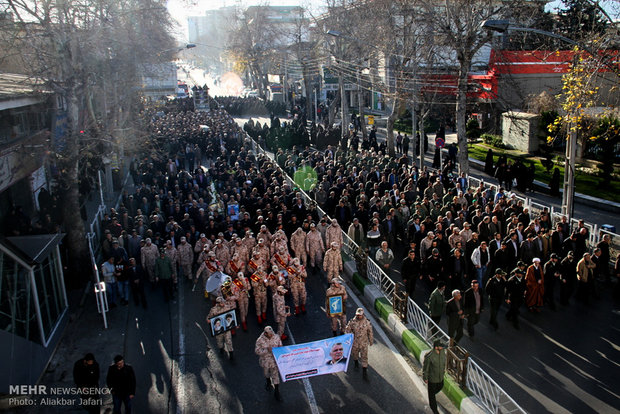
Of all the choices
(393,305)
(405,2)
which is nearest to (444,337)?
(393,305)

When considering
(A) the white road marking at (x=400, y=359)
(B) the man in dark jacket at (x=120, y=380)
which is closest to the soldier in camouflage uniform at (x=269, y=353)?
(B) the man in dark jacket at (x=120, y=380)

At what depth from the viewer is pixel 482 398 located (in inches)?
318

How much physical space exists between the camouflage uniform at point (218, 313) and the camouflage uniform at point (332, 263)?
126 inches

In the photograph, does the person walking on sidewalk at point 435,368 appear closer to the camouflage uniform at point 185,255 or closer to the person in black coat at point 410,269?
the person in black coat at point 410,269

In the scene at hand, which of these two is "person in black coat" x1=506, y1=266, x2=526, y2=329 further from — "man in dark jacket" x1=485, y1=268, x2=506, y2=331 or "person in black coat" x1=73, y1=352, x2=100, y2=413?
"person in black coat" x1=73, y1=352, x2=100, y2=413

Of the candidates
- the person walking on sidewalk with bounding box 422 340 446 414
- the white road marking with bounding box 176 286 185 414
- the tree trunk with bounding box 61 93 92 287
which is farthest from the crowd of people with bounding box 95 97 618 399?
the person walking on sidewalk with bounding box 422 340 446 414

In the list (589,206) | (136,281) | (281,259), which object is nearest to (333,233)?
(281,259)

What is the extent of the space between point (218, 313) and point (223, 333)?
46 centimetres

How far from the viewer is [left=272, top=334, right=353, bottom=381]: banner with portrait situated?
861 centimetres

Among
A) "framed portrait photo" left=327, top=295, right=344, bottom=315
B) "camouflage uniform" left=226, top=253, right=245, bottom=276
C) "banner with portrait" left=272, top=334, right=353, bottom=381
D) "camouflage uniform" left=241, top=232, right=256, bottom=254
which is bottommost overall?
"banner with portrait" left=272, top=334, right=353, bottom=381

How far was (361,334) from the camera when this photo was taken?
29.8 ft

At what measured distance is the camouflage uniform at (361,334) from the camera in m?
9.05

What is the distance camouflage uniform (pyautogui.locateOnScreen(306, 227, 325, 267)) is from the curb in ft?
3.09

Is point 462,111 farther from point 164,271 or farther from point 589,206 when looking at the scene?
point 164,271
